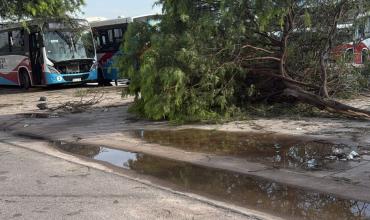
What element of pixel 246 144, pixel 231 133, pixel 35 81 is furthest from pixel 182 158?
pixel 35 81

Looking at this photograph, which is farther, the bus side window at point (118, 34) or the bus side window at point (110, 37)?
the bus side window at point (110, 37)

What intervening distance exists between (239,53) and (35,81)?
576 inches

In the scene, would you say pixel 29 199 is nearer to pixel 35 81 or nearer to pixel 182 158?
pixel 182 158

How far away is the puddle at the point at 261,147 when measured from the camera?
7.54 m

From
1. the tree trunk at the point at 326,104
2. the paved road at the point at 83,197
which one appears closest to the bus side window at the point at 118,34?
the tree trunk at the point at 326,104

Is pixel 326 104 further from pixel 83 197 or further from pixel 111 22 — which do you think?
pixel 111 22

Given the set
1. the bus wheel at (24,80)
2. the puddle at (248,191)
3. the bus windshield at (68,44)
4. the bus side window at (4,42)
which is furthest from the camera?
the bus side window at (4,42)

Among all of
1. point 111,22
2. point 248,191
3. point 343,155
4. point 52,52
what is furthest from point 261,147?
point 111,22

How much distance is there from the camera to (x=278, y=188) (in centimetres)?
650

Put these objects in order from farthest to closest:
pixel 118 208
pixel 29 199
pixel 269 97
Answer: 1. pixel 269 97
2. pixel 29 199
3. pixel 118 208

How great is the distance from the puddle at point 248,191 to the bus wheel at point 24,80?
16795 millimetres

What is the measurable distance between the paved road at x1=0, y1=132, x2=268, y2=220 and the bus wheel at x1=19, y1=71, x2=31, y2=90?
1671cm

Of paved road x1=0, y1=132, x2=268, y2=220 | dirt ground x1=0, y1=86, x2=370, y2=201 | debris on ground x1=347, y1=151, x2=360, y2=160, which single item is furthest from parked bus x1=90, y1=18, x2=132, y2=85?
debris on ground x1=347, y1=151, x2=360, y2=160

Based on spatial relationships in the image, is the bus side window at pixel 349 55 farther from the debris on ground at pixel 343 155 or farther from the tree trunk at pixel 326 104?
the debris on ground at pixel 343 155
